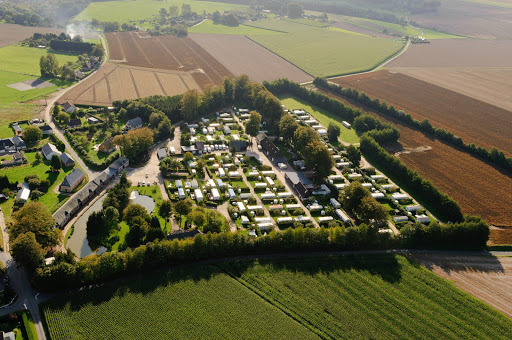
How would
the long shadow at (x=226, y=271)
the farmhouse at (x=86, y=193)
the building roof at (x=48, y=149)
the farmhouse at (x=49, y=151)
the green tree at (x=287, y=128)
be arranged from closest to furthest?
the long shadow at (x=226, y=271) < the farmhouse at (x=86, y=193) < the farmhouse at (x=49, y=151) < the building roof at (x=48, y=149) < the green tree at (x=287, y=128)

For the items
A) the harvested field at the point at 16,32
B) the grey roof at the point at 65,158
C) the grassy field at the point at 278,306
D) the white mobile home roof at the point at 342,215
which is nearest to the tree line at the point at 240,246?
the grassy field at the point at 278,306

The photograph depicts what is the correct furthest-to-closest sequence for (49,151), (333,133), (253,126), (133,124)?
(333,133), (133,124), (253,126), (49,151)

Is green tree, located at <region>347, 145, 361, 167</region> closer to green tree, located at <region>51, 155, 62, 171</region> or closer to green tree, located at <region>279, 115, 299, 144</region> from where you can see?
green tree, located at <region>279, 115, 299, 144</region>

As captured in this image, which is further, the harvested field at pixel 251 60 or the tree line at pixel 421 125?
the harvested field at pixel 251 60

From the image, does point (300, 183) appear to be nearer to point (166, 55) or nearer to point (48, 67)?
point (48, 67)

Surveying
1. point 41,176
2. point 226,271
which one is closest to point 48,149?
point 41,176

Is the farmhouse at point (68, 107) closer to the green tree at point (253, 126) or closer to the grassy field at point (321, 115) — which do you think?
the green tree at point (253, 126)

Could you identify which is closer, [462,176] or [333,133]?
[462,176]
